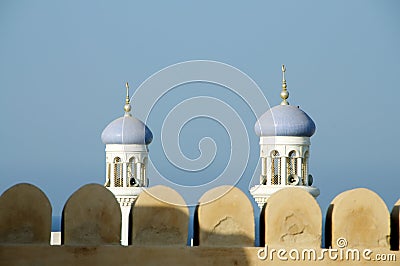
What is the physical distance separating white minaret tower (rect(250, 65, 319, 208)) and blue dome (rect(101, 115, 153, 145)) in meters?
3.26

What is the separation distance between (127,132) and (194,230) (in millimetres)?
13593

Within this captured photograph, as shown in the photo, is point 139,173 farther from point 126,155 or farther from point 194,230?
point 194,230

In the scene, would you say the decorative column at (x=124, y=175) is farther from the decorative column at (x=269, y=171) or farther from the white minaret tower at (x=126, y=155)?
the decorative column at (x=269, y=171)

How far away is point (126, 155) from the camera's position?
27.0m

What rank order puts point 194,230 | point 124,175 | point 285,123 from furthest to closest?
1. point 124,175
2. point 285,123
3. point 194,230

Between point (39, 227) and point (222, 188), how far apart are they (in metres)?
1.83

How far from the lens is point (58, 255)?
1280 centimetres

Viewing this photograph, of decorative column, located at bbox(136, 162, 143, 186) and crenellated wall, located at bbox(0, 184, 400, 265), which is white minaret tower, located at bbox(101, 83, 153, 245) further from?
crenellated wall, located at bbox(0, 184, 400, 265)

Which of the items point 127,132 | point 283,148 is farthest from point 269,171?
point 127,132

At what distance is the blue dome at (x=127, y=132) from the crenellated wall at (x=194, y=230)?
536 inches

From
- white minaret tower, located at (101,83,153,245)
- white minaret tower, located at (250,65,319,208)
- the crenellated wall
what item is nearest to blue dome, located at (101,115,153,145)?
white minaret tower, located at (101,83,153,245)

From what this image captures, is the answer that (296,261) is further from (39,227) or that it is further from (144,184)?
(144,184)

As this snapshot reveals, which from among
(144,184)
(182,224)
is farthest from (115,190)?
(182,224)

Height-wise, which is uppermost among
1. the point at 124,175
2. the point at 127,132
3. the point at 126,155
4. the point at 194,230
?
the point at 127,132
